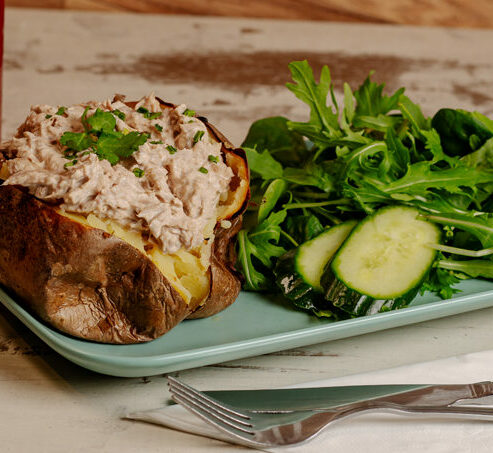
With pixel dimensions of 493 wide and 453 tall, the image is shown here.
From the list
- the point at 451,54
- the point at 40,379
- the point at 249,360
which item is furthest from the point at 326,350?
the point at 451,54

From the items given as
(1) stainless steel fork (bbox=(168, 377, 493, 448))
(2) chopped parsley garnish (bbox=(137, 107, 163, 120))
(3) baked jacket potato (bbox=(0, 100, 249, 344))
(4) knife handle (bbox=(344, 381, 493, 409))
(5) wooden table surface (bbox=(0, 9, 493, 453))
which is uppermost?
(2) chopped parsley garnish (bbox=(137, 107, 163, 120))

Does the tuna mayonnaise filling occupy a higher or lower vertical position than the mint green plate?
higher

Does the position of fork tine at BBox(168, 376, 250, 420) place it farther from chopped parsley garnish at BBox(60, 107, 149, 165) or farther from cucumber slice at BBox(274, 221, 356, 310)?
chopped parsley garnish at BBox(60, 107, 149, 165)

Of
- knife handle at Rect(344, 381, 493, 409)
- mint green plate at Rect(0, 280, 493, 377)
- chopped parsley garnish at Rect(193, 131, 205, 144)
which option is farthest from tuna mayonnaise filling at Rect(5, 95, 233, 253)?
knife handle at Rect(344, 381, 493, 409)

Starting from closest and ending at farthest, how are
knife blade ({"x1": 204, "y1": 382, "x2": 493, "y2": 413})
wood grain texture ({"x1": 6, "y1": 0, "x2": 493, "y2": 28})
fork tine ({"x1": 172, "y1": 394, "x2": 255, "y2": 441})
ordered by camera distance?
fork tine ({"x1": 172, "y1": 394, "x2": 255, "y2": 441}) < knife blade ({"x1": 204, "y1": 382, "x2": 493, "y2": 413}) < wood grain texture ({"x1": 6, "y1": 0, "x2": 493, "y2": 28})

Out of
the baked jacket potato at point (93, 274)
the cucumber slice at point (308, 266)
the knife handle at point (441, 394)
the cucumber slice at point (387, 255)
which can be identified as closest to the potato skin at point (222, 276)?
the baked jacket potato at point (93, 274)

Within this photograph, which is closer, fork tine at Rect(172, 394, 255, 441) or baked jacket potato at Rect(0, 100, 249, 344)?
fork tine at Rect(172, 394, 255, 441)

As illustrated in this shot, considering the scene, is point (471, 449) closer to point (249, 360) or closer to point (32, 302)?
point (249, 360)
